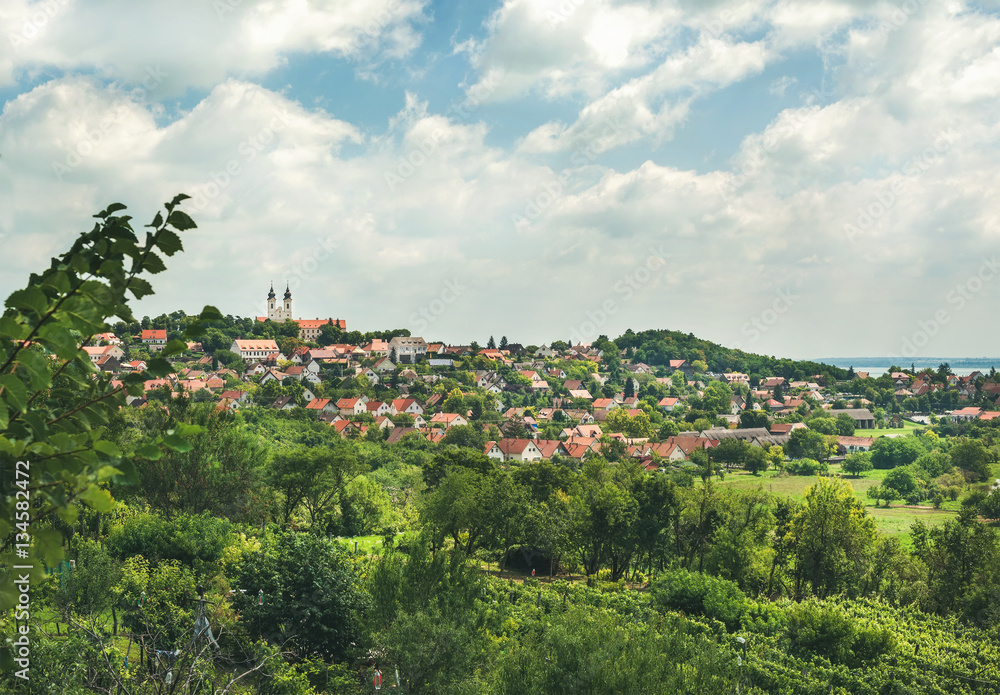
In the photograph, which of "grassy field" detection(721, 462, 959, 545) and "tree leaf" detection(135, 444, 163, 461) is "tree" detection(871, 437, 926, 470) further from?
"tree leaf" detection(135, 444, 163, 461)

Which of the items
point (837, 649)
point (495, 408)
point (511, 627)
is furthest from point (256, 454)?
point (495, 408)

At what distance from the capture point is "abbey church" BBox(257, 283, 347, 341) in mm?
134875

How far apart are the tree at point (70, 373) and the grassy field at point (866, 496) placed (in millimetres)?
46998

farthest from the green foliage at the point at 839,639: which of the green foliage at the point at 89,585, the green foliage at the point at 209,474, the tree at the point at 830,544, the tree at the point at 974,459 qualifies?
the tree at the point at 974,459

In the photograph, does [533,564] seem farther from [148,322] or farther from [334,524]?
[148,322]

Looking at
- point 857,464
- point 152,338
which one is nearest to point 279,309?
point 152,338

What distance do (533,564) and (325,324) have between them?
11147 centimetres

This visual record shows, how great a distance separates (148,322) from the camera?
126500 millimetres

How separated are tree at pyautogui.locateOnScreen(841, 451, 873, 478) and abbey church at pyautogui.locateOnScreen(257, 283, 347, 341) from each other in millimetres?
92323

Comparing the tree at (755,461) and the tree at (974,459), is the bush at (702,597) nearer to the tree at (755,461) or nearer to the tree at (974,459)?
the tree at (755,461)

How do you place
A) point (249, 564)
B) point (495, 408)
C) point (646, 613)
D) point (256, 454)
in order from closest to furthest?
point (249, 564), point (646, 613), point (256, 454), point (495, 408)

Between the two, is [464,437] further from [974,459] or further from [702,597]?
[702,597]

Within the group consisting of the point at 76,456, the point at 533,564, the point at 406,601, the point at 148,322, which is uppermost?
the point at 148,322

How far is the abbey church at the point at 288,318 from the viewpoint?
135 meters
